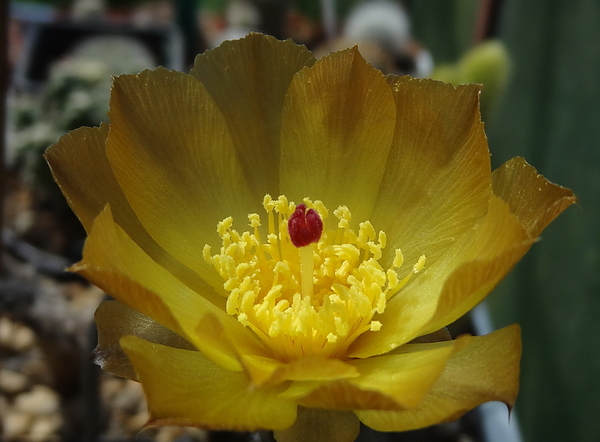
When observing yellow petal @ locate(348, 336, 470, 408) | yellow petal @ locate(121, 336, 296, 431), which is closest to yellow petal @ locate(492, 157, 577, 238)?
yellow petal @ locate(348, 336, 470, 408)

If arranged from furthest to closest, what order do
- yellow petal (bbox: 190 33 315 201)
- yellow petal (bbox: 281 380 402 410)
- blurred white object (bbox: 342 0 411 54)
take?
blurred white object (bbox: 342 0 411 54)
yellow petal (bbox: 190 33 315 201)
yellow petal (bbox: 281 380 402 410)

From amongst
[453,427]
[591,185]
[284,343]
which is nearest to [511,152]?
[591,185]

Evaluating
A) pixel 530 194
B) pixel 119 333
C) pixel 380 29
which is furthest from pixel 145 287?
pixel 380 29

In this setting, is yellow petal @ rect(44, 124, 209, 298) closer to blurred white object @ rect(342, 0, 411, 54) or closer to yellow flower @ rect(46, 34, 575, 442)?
yellow flower @ rect(46, 34, 575, 442)

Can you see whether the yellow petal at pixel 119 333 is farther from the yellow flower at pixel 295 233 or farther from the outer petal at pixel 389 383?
the outer petal at pixel 389 383

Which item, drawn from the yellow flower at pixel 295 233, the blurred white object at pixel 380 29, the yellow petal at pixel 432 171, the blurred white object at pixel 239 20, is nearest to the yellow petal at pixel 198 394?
the yellow flower at pixel 295 233

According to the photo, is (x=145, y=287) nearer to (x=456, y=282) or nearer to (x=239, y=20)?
(x=456, y=282)
